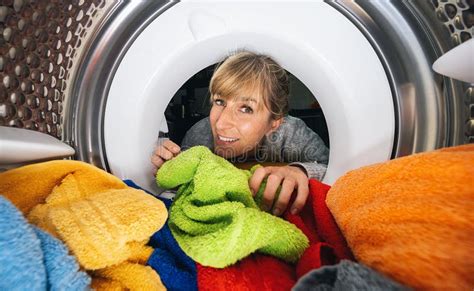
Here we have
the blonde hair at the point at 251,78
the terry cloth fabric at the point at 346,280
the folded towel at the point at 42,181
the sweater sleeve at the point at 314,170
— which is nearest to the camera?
the terry cloth fabric at the point at 346,280

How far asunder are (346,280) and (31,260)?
25 centimetres

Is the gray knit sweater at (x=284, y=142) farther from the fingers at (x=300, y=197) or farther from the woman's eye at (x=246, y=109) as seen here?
the fingers at (x=300, y=197)

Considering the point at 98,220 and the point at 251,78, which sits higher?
the point at 251,78

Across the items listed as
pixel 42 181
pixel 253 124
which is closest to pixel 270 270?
pixel 42 181

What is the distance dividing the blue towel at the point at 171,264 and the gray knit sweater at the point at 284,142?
19.2 inches

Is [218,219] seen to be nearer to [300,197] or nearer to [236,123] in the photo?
[300,197]

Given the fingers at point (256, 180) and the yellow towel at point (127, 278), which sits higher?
the fingers at point (256, 180)

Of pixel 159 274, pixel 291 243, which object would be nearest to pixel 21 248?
pixel 159 274

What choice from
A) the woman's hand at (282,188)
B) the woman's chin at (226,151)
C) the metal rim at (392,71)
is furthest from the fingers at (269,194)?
the woman's chin at (226,151)

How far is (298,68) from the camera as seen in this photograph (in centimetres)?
74

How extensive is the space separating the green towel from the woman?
21cm

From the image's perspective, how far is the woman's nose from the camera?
0.88 m

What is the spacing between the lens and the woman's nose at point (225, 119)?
34.6 inches

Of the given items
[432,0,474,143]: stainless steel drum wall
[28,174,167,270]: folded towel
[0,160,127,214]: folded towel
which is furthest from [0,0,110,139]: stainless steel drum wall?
[432,0,474,143]: stainless steel drum wall
